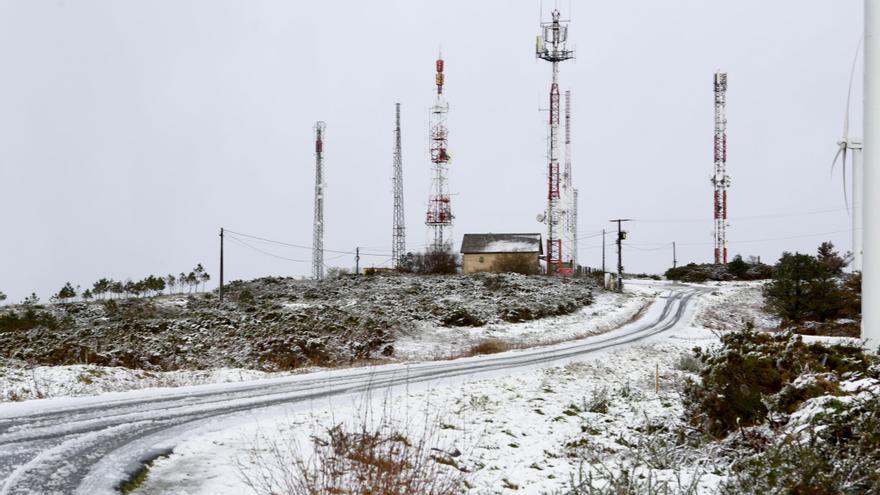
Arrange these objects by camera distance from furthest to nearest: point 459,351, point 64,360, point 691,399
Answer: point 459,351 → point 64,360 → point 691,399

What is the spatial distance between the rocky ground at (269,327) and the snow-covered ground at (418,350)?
109cm

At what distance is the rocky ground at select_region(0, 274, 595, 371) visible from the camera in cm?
2084

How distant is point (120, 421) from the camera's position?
30.7ft

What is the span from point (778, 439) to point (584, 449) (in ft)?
8.93

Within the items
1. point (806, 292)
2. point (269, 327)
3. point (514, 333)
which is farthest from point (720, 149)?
point (269, 327)

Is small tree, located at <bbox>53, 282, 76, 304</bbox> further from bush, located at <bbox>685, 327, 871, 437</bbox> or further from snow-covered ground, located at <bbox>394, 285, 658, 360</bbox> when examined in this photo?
bush, located at <bbox>685, 327, 871, 437</bbox>

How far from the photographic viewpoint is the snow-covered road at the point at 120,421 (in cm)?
658

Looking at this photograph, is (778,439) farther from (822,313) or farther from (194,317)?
(822,313)

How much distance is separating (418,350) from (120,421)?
57.6 feet

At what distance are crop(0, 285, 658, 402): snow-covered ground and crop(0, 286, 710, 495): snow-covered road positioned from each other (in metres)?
2.12

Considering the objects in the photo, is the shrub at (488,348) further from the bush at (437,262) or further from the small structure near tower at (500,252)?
the small structure near tower at (500,252)

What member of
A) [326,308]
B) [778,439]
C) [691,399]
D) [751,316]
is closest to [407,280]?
[326,308]

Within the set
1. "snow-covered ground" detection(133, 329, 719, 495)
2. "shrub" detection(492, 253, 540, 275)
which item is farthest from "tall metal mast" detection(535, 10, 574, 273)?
"snow-covered ground" detection(133, 329, 719, 495)

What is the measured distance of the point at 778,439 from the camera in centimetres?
721
